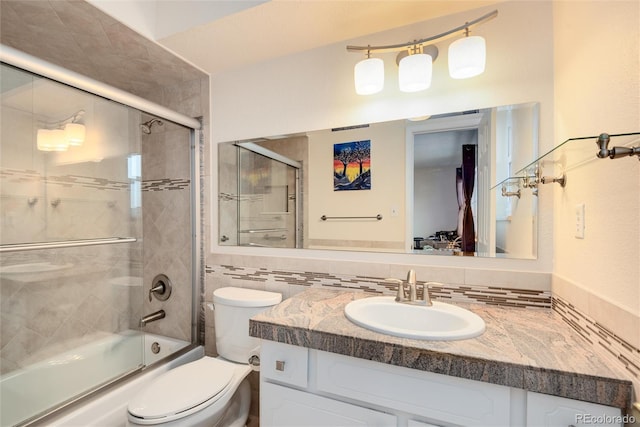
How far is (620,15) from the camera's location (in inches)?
29.3

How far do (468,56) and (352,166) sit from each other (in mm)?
674

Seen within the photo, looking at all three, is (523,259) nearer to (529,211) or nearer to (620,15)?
(529,211)

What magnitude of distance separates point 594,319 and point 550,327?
0.17m

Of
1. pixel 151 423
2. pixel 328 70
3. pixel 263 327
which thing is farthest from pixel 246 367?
pixel 328 70

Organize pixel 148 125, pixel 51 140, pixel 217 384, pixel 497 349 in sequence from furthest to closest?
pixel 148 125 → pixel 51 140 → pixel 217 384 → pixel 497 349

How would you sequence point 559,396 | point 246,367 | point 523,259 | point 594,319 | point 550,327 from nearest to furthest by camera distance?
point 559,396
point 594,319
point 550,327
point 523,259
point 246,367

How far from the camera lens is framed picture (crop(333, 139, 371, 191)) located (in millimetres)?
1489

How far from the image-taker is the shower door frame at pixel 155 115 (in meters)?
1.13

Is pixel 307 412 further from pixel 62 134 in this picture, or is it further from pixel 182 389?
pixel 62 134

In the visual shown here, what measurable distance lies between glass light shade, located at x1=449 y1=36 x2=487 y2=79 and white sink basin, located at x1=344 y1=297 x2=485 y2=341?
0.96 metres

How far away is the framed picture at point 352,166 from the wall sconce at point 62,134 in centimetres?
146

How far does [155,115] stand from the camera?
1.70 m

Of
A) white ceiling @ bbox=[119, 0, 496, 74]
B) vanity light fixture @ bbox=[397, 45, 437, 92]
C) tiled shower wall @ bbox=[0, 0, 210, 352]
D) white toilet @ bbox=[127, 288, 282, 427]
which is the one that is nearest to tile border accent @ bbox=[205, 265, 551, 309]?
white toilet @ bbox=[127, 288, 282, 427]

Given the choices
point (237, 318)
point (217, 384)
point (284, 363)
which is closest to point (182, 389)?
point (217, 384)
